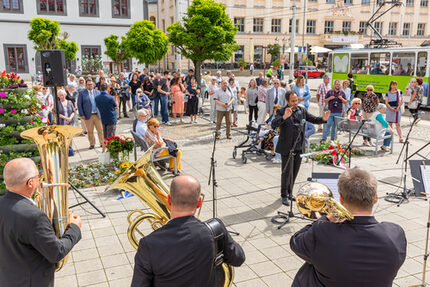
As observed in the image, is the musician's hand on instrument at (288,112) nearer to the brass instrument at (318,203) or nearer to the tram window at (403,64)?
the brass instrument at (318,203)

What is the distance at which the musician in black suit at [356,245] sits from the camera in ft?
7.55

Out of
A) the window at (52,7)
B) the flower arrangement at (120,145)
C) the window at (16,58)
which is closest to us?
the flower arrangement at (120,145)

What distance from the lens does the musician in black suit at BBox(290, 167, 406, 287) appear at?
Result: 2303 millimetres

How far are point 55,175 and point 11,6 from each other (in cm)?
3924

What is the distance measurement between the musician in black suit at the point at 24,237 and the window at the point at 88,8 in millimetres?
39115

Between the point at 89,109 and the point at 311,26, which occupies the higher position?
the point at 311,26

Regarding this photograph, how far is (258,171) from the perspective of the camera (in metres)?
8.84

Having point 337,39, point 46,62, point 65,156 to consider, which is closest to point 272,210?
point 65,156

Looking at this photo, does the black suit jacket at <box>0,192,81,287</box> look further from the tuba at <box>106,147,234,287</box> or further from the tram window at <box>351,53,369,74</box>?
the tram window at <box>351,53,369,74</box>

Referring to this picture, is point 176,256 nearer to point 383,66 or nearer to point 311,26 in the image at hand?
point 383,66

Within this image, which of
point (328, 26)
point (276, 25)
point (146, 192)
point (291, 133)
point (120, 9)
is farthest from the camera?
point (328, 26)

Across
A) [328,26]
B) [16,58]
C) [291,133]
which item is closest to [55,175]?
[291,133]

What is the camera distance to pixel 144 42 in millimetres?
21047

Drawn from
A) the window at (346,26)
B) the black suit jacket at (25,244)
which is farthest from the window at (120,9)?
the black suit jacket at (25,244)
